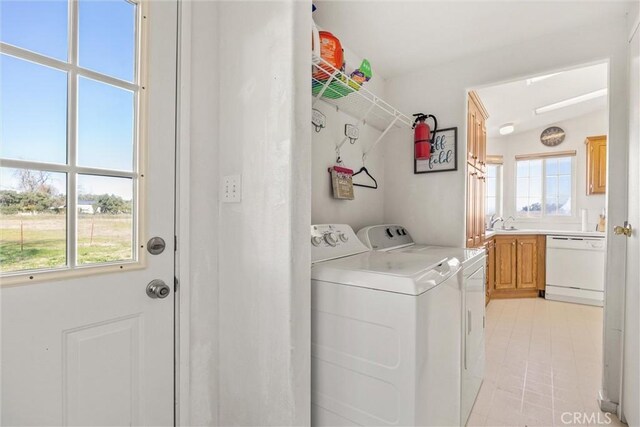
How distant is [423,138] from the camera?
2.43 metres

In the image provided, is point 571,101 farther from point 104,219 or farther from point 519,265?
point 104,219

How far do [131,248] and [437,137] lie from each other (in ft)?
7.50

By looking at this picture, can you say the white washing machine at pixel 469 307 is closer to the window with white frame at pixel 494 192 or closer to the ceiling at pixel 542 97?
the ceiling at pixel 542 97

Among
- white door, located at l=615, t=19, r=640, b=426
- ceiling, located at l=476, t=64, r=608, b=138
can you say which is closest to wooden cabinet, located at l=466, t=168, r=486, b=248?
ceiling, located at l=476, t=64, r=608, b=138

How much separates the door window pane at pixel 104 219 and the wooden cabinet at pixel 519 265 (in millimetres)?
4225

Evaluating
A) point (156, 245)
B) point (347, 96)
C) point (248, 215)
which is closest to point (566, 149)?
point (347, 96)

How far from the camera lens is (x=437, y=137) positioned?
8.11 feet

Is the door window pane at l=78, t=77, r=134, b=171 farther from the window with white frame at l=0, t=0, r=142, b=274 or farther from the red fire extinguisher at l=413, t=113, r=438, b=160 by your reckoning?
the red fire extinguisher at l=413, t=113, r=438, b=160

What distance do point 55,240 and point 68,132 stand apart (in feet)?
1.06

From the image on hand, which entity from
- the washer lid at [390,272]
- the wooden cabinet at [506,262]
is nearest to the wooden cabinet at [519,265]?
the wooden cabinet at [506,262]

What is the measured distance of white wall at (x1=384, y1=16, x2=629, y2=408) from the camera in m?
1.76

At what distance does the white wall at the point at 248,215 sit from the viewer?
106 centimetres

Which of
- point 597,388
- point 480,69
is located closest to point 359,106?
point 480,69

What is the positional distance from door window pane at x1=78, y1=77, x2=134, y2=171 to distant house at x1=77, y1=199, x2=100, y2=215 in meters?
0.12
